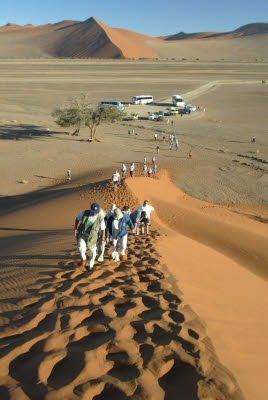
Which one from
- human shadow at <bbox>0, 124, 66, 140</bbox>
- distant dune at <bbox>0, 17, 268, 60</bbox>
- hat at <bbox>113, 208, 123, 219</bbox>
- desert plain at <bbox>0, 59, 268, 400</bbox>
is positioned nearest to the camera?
desert plain at <bbox>0, 59, 268, 400</bbox>

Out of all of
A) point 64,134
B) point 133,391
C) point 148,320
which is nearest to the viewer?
point 133,391

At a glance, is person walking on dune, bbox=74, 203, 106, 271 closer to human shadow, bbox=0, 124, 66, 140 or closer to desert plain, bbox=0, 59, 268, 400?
desert plain, bbox=0, 59, 268, 400

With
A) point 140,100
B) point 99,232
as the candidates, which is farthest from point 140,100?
point 99,232

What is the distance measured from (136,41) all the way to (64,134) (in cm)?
16982

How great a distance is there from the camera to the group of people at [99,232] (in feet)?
19.5

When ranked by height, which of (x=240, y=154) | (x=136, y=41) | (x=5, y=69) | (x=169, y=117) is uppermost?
(x=136, y=41)

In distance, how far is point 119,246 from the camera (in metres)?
6.65

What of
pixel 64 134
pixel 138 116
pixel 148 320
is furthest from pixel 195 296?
pixel 138 116

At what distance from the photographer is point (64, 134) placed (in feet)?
124

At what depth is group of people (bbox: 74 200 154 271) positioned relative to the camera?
234 inches

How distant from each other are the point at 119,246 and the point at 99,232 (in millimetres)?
659

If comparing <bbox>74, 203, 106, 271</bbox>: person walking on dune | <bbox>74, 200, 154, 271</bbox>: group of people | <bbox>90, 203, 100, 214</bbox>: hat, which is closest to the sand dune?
<bbox>74, 200, 154, 271</bbox>: group of people

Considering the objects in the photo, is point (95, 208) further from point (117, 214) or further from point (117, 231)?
point (117, 231)

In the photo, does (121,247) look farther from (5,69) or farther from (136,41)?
(136,41)
